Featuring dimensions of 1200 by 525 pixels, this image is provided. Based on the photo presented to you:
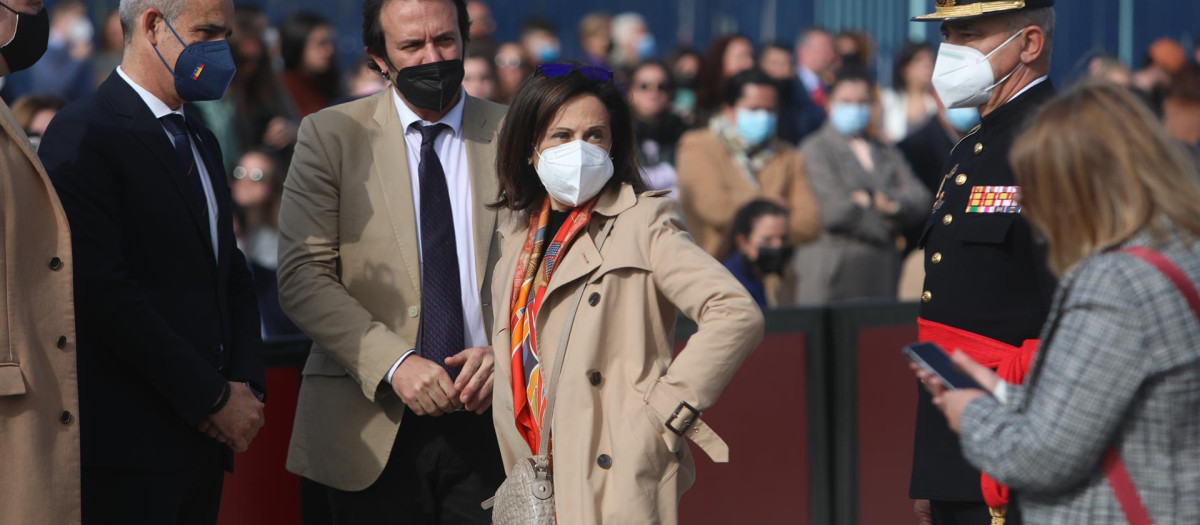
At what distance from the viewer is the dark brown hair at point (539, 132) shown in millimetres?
3848

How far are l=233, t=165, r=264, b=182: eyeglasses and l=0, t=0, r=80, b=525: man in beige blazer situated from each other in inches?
152

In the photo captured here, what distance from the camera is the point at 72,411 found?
3463 mm

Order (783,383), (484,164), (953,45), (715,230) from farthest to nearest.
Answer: (715,230), (783,383), (484,164), (953,45)

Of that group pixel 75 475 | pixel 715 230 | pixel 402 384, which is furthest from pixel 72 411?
pixel 715 230

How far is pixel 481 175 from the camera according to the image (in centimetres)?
435

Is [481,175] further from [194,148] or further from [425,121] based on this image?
[194,148]

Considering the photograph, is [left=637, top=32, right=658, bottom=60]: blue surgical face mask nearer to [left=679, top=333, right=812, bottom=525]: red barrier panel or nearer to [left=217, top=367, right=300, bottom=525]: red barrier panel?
[left=679, top=333, right=812, bottom=525]: red barrier panel

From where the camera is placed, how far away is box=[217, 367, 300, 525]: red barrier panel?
193 inches

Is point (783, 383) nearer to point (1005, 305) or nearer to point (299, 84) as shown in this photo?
point (1005, 305)

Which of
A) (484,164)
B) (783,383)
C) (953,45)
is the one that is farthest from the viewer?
(783,383)

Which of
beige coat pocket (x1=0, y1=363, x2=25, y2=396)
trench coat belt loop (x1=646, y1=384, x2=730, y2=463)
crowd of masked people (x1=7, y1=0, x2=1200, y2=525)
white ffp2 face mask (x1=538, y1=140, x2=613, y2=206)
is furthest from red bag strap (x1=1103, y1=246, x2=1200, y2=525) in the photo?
beige coat pocket (x1=0, y1=363, x2=25, y2=396)

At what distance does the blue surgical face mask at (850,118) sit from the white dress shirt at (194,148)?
5.53 m

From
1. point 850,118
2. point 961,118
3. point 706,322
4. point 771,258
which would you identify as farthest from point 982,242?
point 850,118

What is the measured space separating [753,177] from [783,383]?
244 centimetres
